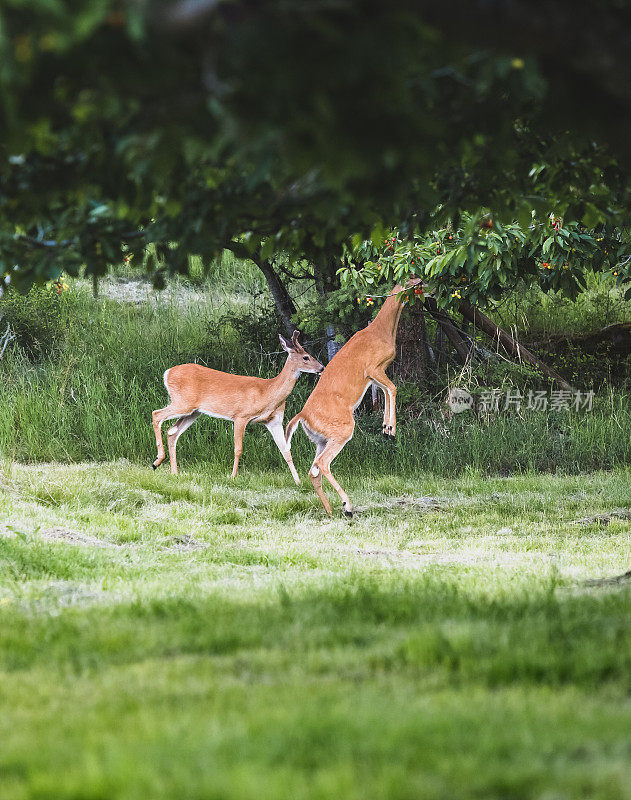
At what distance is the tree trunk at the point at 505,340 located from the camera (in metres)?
13.5

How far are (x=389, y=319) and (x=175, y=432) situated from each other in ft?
10.4

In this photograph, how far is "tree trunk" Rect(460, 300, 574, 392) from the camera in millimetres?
13519

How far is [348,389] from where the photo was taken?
999 centimetres

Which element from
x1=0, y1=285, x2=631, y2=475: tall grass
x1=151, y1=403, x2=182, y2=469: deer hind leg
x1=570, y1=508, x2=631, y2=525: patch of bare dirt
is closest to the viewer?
x1=570, y1=508, x2=631, y2=525: patch of bare dirt

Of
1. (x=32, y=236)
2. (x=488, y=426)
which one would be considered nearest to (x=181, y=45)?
(x=32, y=236)

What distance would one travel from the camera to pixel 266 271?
13.6m

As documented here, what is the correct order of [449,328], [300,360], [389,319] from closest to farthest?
[389,319]
[300,360]
[449,328]

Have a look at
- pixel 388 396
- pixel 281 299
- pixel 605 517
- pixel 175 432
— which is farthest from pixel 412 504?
pixel 281 299

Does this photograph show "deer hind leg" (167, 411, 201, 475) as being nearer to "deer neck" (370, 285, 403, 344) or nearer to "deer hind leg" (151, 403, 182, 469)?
"deer hind leg" (151, 403, 182, 469)

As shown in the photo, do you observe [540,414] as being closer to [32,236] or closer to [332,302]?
[332,302]

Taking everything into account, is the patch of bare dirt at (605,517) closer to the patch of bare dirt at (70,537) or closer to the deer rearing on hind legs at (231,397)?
the deer rearing on hind legs at (231,397)

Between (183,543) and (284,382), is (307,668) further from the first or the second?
(284,382)

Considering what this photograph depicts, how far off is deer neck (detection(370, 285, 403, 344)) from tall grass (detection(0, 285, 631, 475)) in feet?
8.23

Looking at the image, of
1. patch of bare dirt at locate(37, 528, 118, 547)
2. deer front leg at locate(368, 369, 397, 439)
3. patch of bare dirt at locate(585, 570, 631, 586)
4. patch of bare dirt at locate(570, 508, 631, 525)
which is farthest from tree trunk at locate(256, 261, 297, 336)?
patch of bare dirt at locate(585, 570, 631, 586)
